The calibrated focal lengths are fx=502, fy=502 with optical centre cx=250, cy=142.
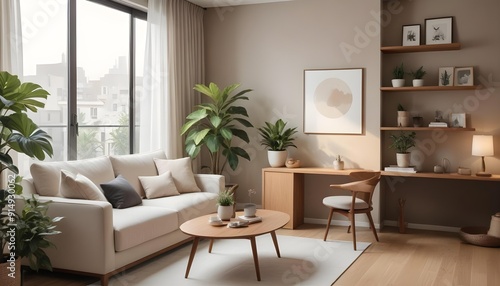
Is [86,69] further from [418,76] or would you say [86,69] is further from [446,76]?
[446,76]

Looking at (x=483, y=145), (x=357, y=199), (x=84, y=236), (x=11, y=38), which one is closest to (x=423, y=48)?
(x=483, y=145)

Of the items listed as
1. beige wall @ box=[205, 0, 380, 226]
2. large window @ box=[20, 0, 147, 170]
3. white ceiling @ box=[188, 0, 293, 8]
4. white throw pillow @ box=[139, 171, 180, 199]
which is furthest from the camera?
white ceiling @ box=[188, 0, 293, 8]

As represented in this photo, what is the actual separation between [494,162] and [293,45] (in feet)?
9.06

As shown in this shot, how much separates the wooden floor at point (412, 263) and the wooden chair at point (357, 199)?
0.33 m

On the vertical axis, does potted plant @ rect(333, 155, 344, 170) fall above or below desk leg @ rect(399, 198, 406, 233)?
above

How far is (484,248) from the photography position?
514 cm

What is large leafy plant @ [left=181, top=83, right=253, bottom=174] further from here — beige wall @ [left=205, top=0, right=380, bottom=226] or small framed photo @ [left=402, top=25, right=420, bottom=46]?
small framed photo @ [left=402, top=25, right=420, bottom=46]

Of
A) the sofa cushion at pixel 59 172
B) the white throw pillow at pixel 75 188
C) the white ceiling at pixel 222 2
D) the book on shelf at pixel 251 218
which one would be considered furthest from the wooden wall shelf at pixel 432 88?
the white throw pillow at pixel 75 188

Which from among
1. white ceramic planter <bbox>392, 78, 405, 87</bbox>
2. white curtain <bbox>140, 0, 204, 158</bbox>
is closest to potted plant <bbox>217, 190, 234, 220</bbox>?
white curtain <bbox>140, 0, 204, 158</bbox>

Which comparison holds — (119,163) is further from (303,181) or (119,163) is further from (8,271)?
(303,181)

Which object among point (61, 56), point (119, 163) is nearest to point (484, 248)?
point (119, 163)

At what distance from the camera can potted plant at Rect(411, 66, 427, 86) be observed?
5.73m

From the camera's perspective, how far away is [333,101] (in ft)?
20.5

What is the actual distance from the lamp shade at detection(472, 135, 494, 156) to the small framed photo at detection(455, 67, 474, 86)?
2.12 feet
